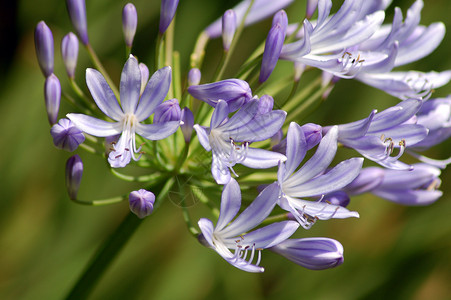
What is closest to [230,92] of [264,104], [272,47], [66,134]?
[264,104]

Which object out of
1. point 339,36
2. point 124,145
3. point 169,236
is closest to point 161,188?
point 124,145

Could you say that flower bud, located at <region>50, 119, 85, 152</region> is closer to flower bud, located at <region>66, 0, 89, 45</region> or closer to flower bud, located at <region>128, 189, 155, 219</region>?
flower bud, located at <region>128, 189, 155, 219</region>

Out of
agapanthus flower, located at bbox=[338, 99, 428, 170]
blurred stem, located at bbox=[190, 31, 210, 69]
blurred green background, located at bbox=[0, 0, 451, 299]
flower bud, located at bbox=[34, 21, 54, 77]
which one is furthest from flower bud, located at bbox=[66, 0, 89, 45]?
blurred green background, located at bbox=[0, 0, 451, 299]

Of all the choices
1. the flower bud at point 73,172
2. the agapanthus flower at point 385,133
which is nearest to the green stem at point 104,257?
the flower bud at point 73,172

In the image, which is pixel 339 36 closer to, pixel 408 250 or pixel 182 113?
pixel 182 113

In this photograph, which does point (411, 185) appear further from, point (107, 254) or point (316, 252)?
point (107, 254)

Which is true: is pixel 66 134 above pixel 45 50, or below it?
below
